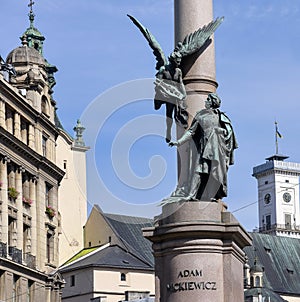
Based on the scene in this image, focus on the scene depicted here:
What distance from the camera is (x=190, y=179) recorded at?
15.9 meters

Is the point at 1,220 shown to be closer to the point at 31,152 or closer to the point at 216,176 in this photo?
the point at 31,152

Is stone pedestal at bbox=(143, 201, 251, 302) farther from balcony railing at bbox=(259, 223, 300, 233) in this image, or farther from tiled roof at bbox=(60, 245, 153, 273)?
balcony railing at bbox=(259, 223, 300, 233)

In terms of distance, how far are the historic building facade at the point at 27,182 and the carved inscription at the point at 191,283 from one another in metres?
29.8

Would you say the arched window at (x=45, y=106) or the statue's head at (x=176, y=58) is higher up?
the arched window at (x=45, y=106)

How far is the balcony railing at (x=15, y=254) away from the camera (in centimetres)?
4584

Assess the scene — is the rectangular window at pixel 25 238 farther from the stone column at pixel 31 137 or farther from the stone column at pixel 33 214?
the stone column at pixel 31 137

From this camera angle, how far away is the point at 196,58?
17.0m

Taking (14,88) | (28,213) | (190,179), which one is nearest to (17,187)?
(28,213)

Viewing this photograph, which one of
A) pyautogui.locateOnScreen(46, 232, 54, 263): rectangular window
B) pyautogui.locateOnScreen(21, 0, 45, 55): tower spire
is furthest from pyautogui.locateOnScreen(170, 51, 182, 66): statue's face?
pyautogui.locateOnScreen(21, 0, 45, 55): tower spire

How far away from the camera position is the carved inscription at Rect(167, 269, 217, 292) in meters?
15.1

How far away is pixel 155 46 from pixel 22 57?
35.9 meters

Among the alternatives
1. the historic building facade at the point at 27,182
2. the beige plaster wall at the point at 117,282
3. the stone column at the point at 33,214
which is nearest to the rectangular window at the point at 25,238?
the historic building facade at the point at 27,182

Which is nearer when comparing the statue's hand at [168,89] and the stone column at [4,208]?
the statue's hand at [168,89]

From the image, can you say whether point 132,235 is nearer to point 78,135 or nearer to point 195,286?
point 78,135
